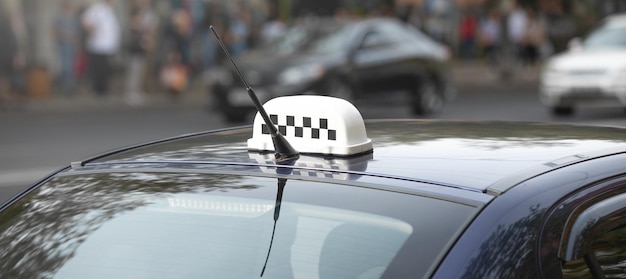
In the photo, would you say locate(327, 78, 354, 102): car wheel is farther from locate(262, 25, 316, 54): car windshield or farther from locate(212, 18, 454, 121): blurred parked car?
locate(262, 25, 316, 54): car windshield

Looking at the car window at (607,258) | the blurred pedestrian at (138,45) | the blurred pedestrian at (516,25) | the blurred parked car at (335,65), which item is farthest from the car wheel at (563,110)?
the car window at (607,258)

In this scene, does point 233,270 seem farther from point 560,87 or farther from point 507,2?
point 507,2

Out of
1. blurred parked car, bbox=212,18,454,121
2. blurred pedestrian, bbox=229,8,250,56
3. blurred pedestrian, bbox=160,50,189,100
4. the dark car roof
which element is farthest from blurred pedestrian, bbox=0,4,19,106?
the dark car roof

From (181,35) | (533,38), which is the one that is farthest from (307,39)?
(533,38)

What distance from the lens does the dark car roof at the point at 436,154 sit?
99.0 inches

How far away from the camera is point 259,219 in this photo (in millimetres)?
2453

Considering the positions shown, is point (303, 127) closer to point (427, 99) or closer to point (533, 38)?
point (427, 99)

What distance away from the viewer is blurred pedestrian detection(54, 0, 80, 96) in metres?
21.2

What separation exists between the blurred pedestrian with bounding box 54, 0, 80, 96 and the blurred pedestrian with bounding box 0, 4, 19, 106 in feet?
4.15

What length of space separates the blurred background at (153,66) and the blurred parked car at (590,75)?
0.33m

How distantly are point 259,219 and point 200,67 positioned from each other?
2181 centimetres

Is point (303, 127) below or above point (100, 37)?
below

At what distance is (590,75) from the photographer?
1717cm

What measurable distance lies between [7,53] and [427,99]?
23.5 feet
